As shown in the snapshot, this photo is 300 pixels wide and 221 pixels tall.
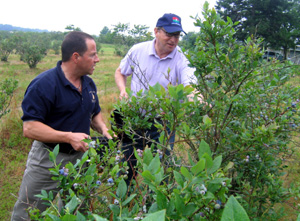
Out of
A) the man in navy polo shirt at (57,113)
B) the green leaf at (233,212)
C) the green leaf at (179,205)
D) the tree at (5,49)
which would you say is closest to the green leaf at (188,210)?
the green leaf at (179,205)

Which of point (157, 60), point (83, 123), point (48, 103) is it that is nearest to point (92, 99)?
point (83, 123)

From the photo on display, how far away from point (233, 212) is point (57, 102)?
1.85 meters

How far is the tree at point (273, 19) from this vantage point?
Answer: 24406 mm

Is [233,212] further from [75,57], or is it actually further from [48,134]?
[75,57]

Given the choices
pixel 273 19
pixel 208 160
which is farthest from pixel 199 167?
pixel 273 19

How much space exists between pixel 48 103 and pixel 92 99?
48cm

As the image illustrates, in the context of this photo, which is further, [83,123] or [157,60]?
[157,60]

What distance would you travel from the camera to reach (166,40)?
255cm

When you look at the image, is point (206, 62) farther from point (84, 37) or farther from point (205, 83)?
point (84, 37)

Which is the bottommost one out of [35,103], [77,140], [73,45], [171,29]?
[77,140]

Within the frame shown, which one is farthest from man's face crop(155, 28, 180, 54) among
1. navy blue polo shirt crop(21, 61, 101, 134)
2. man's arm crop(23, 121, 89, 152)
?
man's arm crop(23, 121, 89, 152)

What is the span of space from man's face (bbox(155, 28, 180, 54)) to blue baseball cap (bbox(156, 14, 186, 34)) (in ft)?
0.16

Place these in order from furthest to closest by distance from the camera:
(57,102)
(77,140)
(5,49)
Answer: (5,49)
(57,102)
(77,140)

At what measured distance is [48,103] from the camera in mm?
1935
